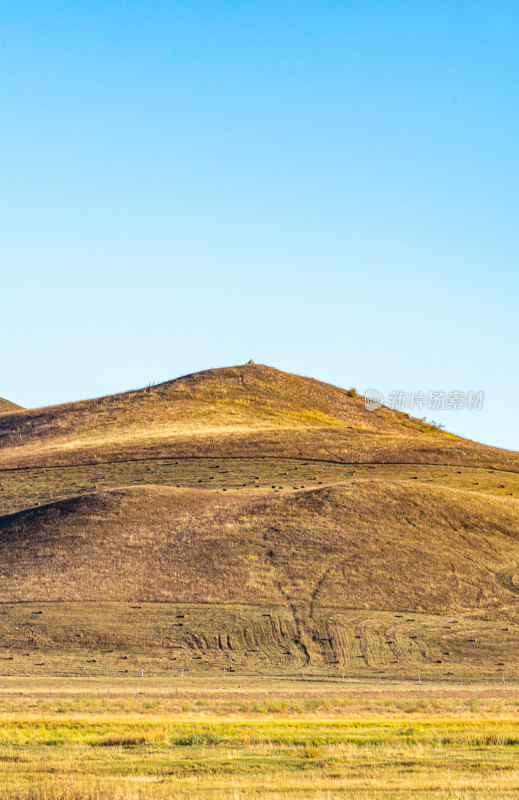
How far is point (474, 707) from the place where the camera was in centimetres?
3628

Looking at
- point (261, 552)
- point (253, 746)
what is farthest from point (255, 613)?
point (253, 746)

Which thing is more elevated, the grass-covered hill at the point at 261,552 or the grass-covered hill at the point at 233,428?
the grass-covered hill at the point at 233,428

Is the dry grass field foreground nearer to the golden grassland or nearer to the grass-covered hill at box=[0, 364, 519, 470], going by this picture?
the golden grassland

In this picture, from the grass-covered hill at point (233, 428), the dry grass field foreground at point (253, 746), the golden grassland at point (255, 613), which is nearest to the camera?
the dry grass field foreground at point (253, 746)

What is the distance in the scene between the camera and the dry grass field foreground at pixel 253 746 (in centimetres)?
1636

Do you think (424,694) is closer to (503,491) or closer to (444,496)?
(444,496)

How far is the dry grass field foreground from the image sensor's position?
1636 cm

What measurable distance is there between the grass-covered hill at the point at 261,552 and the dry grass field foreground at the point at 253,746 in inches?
762

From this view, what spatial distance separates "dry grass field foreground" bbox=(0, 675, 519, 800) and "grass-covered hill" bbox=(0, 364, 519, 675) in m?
19.4

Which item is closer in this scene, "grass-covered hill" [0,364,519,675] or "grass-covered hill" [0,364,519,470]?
"grass-covered hill" [0,364,519,675]

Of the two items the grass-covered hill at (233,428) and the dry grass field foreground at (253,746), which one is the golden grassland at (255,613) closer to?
the dry grass field foreground at (253,746)

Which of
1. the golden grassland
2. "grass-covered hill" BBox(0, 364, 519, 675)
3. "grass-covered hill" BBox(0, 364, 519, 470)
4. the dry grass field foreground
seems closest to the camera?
the dry grass field foreground

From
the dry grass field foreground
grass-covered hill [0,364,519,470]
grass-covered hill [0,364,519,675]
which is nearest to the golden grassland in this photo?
the dry grass field foreground

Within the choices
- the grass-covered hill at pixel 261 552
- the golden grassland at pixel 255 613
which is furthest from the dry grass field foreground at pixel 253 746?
the grass-covered hill at pixel 261 552
